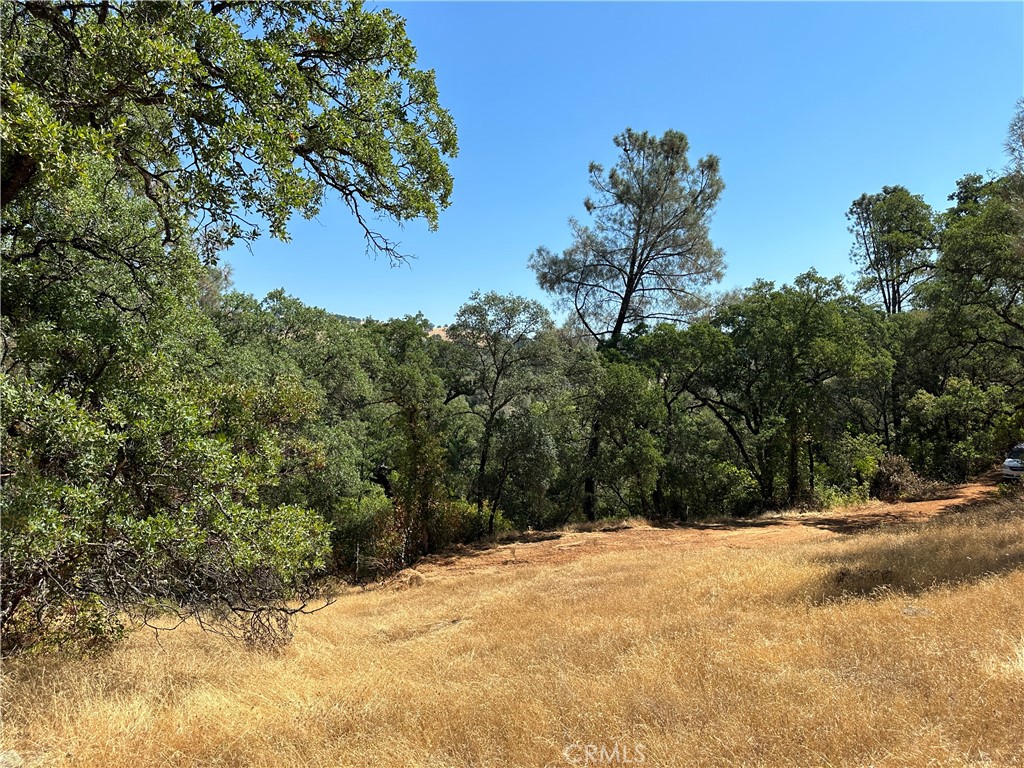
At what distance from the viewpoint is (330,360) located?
21141 millimetres

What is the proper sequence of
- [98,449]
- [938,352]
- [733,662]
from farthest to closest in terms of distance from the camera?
[938,352]
[733,662]
[98,449]

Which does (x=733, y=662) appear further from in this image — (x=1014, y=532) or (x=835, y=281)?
(x=835, y=281)

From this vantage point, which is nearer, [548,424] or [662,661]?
[662,661]

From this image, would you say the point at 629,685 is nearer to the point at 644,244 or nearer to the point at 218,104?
the point at 218,104

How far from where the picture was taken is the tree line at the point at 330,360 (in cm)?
475

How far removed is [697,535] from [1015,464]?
469 inches

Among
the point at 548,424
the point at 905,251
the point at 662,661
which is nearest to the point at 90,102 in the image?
the point at 662,661

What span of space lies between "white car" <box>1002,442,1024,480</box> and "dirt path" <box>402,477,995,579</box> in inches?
39.0

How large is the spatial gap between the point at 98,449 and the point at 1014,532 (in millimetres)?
13583

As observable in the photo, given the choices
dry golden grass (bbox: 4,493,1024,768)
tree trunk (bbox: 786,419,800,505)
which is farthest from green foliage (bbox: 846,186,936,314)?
dry golden grass (bbox: 4,493,1024,768)

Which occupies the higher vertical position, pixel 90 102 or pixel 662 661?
pixel 90 102

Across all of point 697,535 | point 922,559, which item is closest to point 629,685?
point 922,559

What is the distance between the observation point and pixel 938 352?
18.6 meters

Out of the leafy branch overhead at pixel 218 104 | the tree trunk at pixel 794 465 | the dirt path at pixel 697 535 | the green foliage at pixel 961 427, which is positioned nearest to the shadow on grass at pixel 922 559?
the dirt path at pixel 697 535
